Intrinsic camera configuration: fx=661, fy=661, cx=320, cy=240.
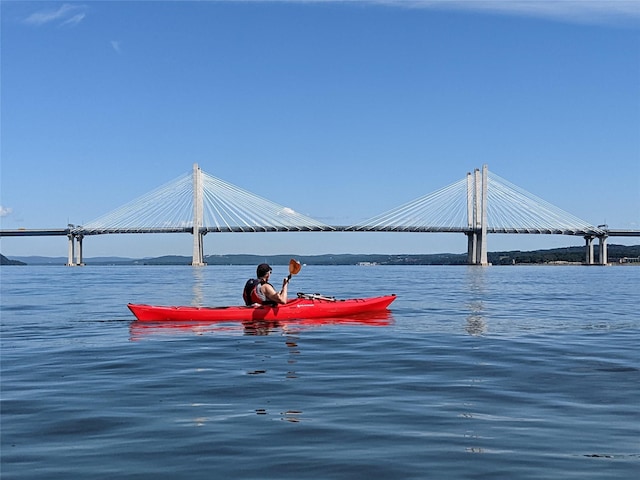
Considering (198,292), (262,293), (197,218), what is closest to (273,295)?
(262,293)

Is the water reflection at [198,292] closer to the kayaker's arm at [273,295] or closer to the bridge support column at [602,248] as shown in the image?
the kayaker's arm at [273,295]

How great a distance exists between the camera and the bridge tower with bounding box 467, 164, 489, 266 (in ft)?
282

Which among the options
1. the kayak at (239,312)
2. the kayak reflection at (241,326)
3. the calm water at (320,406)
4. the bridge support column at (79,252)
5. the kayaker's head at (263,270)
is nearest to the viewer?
the calm water at (320,406)

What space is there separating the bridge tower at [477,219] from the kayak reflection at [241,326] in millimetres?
73215

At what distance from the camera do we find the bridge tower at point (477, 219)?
85.9 meters

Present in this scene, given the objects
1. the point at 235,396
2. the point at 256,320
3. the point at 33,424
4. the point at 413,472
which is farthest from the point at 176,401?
the point at 256,320

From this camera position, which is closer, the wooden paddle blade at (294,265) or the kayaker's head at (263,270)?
the kayaker's head at (263,270)

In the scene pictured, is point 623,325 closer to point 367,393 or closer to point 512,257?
point 367,393

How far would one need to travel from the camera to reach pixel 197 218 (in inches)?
3378

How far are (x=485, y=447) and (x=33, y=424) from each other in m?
3.74

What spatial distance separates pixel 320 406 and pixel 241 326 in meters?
7.28

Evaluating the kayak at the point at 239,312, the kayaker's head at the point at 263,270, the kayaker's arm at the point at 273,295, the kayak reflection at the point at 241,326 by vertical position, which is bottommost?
the kayak reflection at the point at 241,326

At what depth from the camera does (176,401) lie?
6492 mm

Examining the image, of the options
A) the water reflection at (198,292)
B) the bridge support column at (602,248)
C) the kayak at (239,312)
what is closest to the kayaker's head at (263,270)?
the kayak at (239,312)
